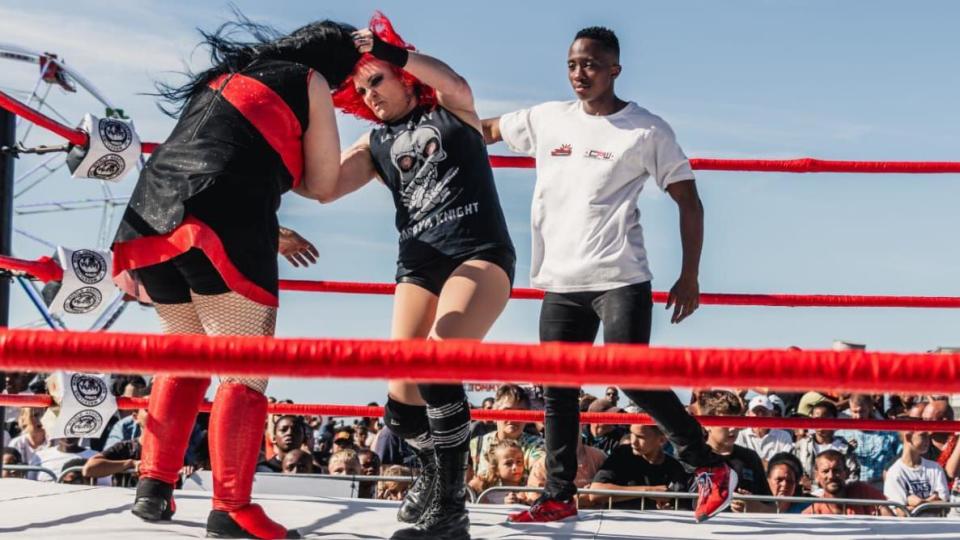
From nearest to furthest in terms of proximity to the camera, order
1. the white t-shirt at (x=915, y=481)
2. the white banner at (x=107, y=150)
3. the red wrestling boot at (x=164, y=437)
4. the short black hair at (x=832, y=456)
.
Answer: the red wrestling boot at (x=164, y=437) < the white banner at (x=107, y=150) < the short black hair at (x=832, y=456) < the white t-shirt at (x=915, y=481)

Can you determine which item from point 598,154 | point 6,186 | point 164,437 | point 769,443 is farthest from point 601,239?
point 769,443

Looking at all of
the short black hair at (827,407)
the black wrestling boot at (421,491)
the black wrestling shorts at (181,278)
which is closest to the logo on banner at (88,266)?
the black wrestling shorts at (181,278)

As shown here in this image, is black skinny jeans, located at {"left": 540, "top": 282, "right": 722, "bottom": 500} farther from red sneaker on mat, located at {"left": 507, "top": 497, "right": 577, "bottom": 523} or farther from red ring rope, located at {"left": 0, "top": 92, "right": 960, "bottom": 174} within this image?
red ring rope, located at {"left": 0, "top": 92, "right": 960, "bottom": 174}

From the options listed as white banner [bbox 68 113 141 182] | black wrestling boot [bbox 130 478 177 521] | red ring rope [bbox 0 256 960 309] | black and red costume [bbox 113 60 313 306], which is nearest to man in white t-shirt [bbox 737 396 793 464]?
red ring rope [bbox 0 256 960 309]

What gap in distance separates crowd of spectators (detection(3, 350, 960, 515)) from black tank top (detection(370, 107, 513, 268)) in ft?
3.95

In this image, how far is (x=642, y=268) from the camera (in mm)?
2822

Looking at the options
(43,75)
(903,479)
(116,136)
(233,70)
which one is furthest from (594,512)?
(43,75)

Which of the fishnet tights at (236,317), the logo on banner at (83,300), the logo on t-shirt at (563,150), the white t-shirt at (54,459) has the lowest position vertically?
the white t-shirt at (54,459)

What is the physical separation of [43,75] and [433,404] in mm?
17470

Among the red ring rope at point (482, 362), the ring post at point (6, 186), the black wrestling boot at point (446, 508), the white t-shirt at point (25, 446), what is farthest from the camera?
the white t-shirt at point (25, 446)

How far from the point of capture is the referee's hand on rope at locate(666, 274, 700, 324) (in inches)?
114

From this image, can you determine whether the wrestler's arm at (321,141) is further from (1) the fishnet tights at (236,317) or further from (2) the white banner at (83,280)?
(2) the white banner at (83,280)

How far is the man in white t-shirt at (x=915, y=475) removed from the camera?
5395 mm

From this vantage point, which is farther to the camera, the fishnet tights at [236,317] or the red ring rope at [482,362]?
the fishnet tights at [236,317]
